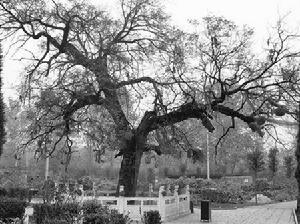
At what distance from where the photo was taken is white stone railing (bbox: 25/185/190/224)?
60.9 ft

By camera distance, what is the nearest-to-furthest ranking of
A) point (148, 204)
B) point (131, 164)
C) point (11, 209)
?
point (11, 209) < point (148, 204) < point (131, 164)

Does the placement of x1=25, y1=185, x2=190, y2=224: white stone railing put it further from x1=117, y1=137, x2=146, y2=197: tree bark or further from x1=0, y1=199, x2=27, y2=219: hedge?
x1=0, y1=199, x2=27, y2=219: hedge

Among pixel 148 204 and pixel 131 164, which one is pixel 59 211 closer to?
pixel 148 204

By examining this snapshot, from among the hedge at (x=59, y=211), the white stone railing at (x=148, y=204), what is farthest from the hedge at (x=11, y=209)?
the white stone railing at (x=148, y=204)

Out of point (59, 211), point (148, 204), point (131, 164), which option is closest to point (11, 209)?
point (59, 211)

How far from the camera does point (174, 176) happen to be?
4981 centimetres

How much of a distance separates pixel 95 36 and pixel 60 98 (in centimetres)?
308

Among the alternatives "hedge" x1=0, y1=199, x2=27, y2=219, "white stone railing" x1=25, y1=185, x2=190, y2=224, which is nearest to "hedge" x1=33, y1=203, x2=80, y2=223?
"hedge" x1=0, y1=199, x2=27, y2=219

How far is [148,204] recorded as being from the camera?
19.8 meters

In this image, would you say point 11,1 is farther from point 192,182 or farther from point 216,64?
point 192,182

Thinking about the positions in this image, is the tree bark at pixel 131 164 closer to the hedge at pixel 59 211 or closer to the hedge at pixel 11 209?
the hedge at pixel 11 209

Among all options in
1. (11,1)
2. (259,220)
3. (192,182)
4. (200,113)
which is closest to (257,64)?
(200,113)

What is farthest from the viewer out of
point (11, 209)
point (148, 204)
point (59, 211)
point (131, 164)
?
point (131, 164)

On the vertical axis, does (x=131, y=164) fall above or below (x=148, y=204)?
above
